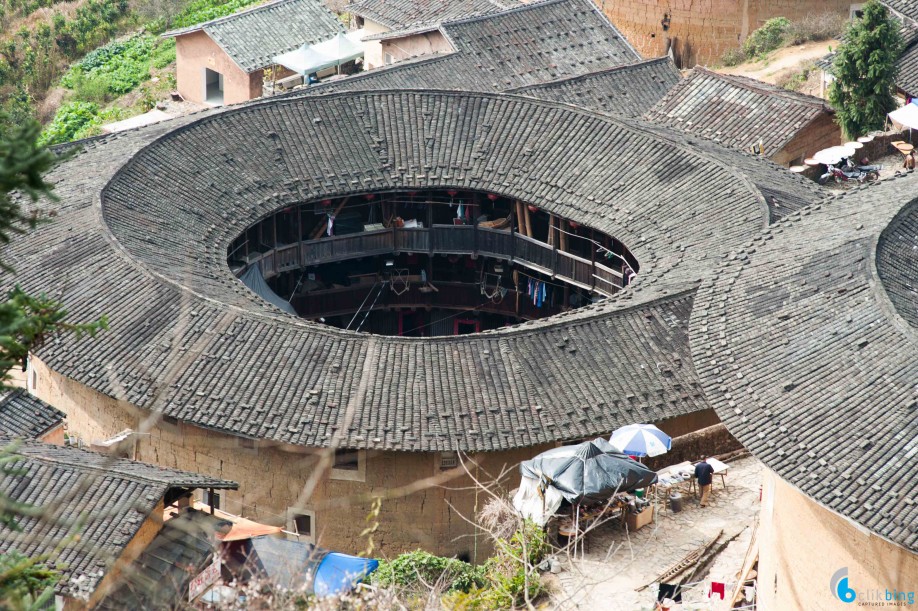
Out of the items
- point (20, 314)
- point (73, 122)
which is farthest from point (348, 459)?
point (73, 122)

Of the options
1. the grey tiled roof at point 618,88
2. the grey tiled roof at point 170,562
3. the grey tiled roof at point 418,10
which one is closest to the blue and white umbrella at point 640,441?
the grey tiled roof at point 170,562

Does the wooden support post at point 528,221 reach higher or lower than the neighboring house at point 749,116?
lower

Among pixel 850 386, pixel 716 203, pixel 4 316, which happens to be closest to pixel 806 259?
pixel 850 386

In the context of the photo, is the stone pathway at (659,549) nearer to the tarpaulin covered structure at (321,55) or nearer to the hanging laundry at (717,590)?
the hanging laundry at (717,590)

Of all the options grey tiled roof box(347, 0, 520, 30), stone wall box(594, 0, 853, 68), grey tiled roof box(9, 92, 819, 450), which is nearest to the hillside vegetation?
grey tiled roof box(347, 0, 520, 30)

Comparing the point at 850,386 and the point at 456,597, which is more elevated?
the point at 850,386

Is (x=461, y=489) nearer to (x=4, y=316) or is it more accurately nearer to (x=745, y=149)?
(x=745, y=149)
